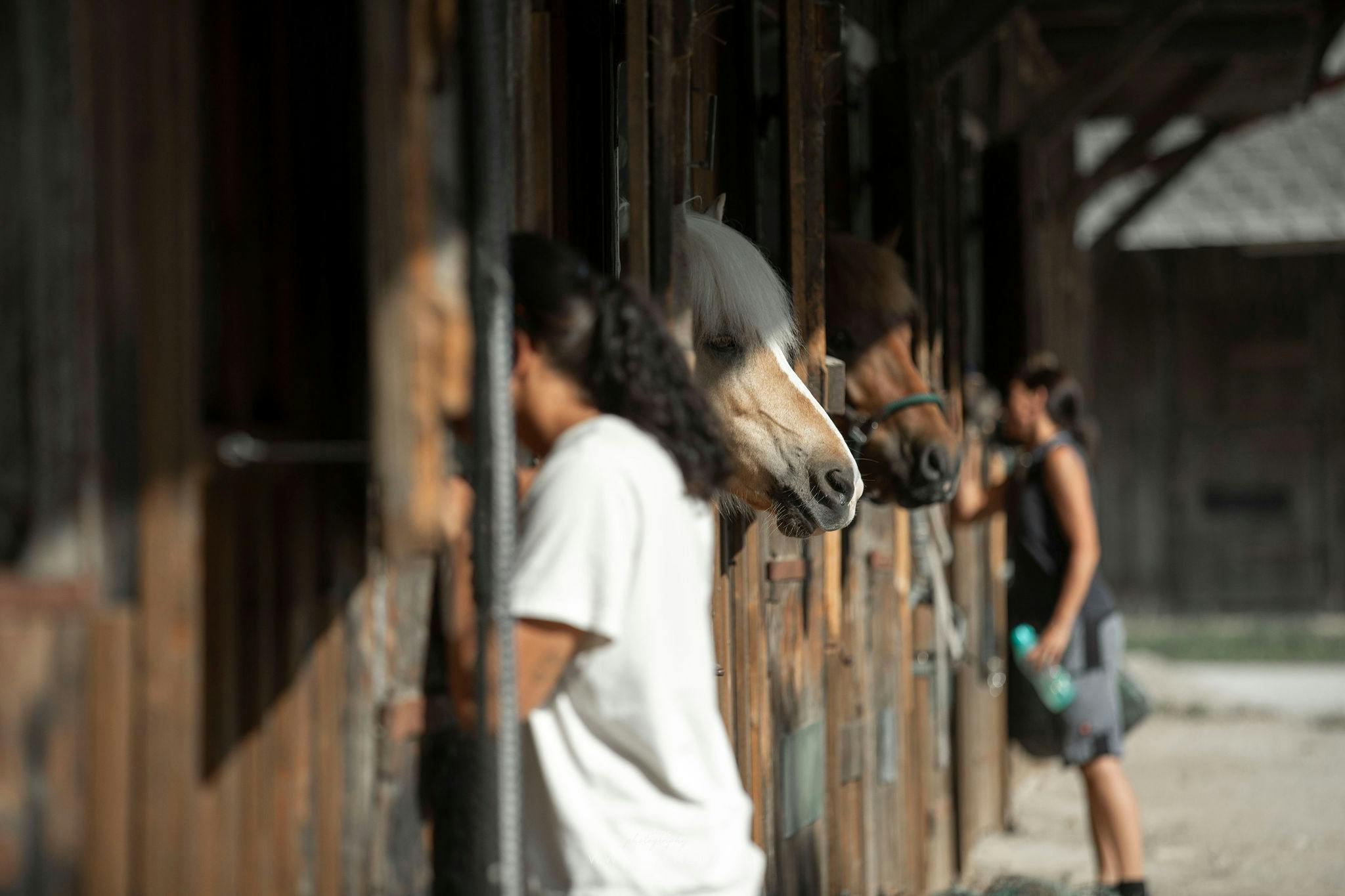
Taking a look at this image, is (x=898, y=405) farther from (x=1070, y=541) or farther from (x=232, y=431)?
(x=232, y=431)

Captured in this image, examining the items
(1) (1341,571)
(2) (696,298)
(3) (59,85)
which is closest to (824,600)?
(2) (696,298)

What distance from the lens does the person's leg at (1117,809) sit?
190 inches

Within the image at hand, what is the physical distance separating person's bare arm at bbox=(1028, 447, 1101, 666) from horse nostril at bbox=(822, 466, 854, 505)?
80.0 inches

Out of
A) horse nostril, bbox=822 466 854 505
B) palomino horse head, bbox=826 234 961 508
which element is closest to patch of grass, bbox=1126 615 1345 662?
palomino horse head, bbox=826 234 961 508

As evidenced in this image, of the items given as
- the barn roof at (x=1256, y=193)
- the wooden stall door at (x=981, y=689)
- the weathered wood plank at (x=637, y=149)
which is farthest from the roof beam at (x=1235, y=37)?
the barn roof at (x=1256, y=193)

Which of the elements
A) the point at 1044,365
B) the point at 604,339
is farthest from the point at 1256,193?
the point at 604,339

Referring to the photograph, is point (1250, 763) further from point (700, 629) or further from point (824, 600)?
point (700, 629)

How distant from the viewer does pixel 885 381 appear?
418 centimetres

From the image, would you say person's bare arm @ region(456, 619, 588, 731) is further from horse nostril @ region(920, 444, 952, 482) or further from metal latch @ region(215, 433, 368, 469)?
horse nostril @ region(920, 444, 952, 482)

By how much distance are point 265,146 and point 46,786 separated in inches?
27.1

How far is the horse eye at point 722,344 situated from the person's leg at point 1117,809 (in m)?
2.33

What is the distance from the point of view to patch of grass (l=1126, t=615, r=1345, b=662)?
1289 centimetres

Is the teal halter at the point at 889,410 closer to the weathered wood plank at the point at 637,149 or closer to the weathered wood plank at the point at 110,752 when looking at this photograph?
the weathered wood plank at the point at 637,149

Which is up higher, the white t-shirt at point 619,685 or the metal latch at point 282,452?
the metal latch at point 282,452
